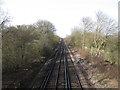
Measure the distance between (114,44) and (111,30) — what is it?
958 centimetres

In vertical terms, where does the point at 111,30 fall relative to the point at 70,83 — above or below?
above

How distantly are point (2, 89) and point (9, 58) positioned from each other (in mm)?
4593

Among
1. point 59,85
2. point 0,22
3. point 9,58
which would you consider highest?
point 0,22

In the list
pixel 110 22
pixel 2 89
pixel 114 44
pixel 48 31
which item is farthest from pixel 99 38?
pixel 2 89

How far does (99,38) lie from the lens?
3644cm

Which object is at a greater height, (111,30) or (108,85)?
(111,30)

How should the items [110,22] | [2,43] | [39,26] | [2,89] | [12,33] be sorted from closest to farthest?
[2,89] < [2,43] < [12,33] < [110,22] < [39,26]

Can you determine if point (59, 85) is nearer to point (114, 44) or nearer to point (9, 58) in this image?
point (9, 58)

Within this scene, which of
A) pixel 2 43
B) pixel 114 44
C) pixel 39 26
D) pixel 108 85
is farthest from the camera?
pixel 39 26

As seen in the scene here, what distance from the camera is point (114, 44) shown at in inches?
917

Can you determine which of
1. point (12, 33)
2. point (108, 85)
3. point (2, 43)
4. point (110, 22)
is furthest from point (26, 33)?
point (110, 22)

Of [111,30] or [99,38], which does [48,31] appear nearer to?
[99,38]

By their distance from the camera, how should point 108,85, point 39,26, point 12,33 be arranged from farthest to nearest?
point 39,26
point 12,33
point 108,85

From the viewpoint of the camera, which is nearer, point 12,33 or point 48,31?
point 12,33
